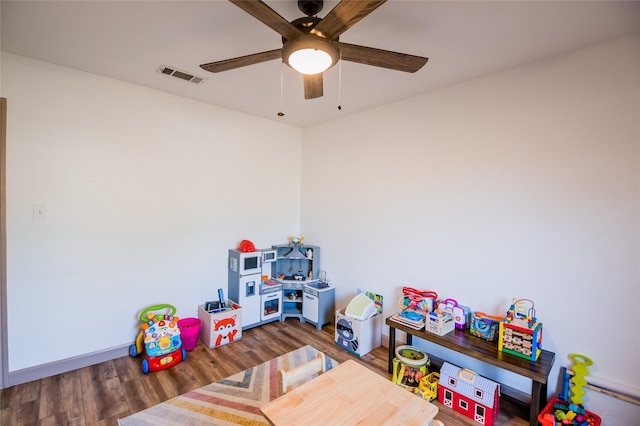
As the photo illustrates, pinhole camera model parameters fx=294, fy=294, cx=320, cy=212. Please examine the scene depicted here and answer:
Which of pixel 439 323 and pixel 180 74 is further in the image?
pixel 180 74

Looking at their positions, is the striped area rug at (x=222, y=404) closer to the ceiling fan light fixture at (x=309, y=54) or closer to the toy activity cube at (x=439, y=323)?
the toy activity cube at (x=439, y=323)

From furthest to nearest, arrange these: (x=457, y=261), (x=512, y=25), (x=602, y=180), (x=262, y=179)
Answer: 1. (x=262, y=179)
2. (x=457, y=261)
3. (x=602, y=180)
4. (x=512, y=25)

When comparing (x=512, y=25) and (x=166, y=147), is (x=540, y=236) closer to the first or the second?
(x=512, y=25)

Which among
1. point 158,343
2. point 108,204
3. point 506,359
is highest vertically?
point 108,204

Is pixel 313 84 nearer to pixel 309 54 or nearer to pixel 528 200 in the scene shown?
pixel 309 54

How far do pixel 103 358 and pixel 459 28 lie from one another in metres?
3.87

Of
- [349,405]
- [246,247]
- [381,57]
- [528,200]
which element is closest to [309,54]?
[381,57]

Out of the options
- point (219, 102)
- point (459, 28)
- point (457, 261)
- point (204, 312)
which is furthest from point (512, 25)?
point (204, 312)

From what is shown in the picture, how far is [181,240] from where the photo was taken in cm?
315

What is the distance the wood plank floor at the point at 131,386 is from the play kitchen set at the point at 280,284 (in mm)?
366

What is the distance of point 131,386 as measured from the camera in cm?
238

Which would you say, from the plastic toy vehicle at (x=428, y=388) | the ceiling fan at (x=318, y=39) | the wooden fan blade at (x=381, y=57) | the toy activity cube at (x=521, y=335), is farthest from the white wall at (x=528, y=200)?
the ceiling fan at (x=318, y=39)

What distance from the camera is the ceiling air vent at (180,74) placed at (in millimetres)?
2432

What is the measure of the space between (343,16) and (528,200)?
6.24ft
